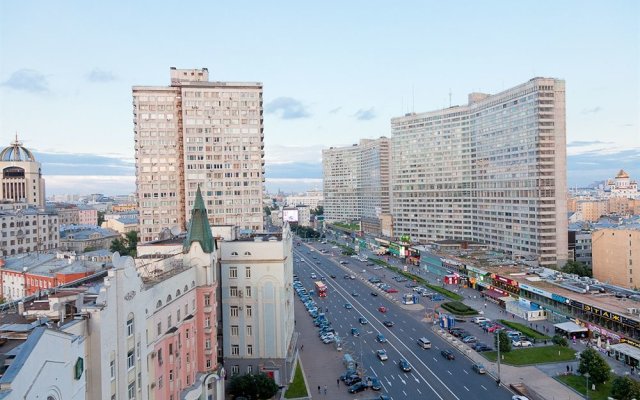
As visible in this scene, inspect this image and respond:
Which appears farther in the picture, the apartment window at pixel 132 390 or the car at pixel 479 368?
the car at pixel 479 368

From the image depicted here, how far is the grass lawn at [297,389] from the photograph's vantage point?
5256 cm

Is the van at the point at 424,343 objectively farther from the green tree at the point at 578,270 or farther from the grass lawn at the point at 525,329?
the green tree at the point at 578,270

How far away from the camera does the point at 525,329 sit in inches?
2884

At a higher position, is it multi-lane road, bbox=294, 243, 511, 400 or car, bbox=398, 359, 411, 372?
car, bbox=398, 359, 411, 372

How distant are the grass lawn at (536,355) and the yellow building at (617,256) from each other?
127 ft

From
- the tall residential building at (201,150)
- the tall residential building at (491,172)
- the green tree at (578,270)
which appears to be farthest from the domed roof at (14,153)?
the green tree at (578,270)

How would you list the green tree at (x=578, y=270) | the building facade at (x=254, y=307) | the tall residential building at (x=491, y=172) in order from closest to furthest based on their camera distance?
the building facade at (x=254, y=307)
the green tree at (x=578, y=270)
the tall residential building at (x=491, y=172)

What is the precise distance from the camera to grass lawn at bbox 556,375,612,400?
48.9 meters

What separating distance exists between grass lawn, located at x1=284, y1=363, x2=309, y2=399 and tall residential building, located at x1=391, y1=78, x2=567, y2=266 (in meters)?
80.4

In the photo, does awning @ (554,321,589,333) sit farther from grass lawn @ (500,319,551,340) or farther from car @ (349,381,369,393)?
car @ (349,381,369,393)

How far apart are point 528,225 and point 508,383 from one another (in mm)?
75642

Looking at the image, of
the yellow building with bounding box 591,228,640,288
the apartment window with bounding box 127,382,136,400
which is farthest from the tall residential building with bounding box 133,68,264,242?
the apartment window with bounding box 127,382,136,400

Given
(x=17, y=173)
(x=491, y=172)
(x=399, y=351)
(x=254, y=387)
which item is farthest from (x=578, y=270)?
(x=17, y=173)

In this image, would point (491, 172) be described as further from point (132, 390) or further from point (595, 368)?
point (132, 390)
